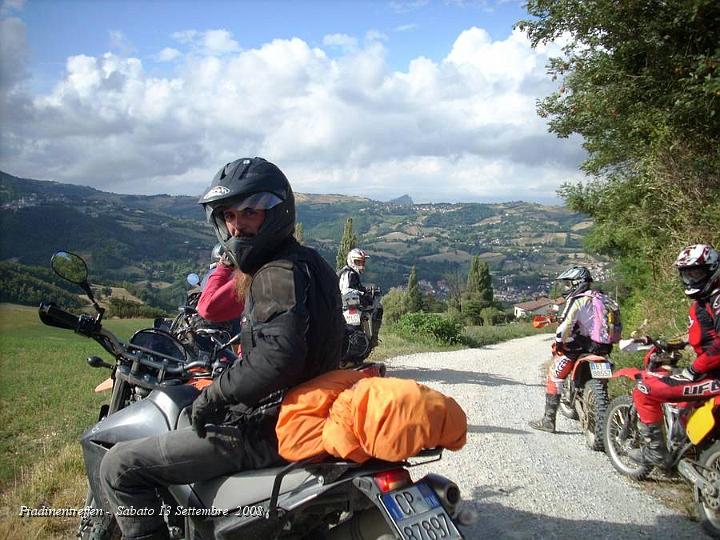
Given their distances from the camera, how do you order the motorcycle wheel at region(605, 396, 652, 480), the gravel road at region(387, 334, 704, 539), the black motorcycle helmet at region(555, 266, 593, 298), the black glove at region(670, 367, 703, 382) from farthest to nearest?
1. the black motorcycle helmet at region(555, 266, 593, 298)
2. the motorcycle wheel at region(605, 396, 652, 480)
3. the black glove at region(670, 367, 703, 382)
4. the gravel road at region(387, 334, 704, 539)

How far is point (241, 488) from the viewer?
2.68m

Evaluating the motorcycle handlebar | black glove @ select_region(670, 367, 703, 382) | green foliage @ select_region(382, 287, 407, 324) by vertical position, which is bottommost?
green foliage @ select_region(382, 287, 407, 324)

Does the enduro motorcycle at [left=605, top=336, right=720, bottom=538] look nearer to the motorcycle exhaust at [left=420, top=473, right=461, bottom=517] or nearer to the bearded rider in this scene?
the motorcycle exhaust at [left=420, top=473, right=461, bottom=517]

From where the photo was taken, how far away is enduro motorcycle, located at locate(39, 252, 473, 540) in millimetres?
2354

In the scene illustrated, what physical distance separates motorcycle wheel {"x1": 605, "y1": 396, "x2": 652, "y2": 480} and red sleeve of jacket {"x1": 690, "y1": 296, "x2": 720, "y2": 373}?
1.18 metres

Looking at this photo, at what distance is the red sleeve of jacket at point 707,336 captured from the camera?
4.66m

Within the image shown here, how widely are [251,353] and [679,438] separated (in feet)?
14.1

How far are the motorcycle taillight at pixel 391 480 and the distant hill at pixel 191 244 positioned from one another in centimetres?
4803

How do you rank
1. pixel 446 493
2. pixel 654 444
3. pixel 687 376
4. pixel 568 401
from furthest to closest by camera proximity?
pixel 568 401 < pixel 654 444 < pixel 687 376 < pixel 446 493

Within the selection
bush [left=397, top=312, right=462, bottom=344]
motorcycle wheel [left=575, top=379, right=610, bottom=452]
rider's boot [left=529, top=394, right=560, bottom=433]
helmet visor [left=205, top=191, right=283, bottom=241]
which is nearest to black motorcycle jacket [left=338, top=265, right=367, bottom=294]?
rider's boot [left=529, top=394, right=560, bottom=433]

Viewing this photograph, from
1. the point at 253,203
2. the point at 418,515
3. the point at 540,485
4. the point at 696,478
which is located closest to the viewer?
the point at 418,515

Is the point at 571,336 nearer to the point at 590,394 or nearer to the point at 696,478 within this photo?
the point at 590,394

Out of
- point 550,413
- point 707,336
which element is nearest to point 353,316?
point 550,413

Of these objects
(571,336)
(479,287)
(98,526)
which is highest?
(571,336)
